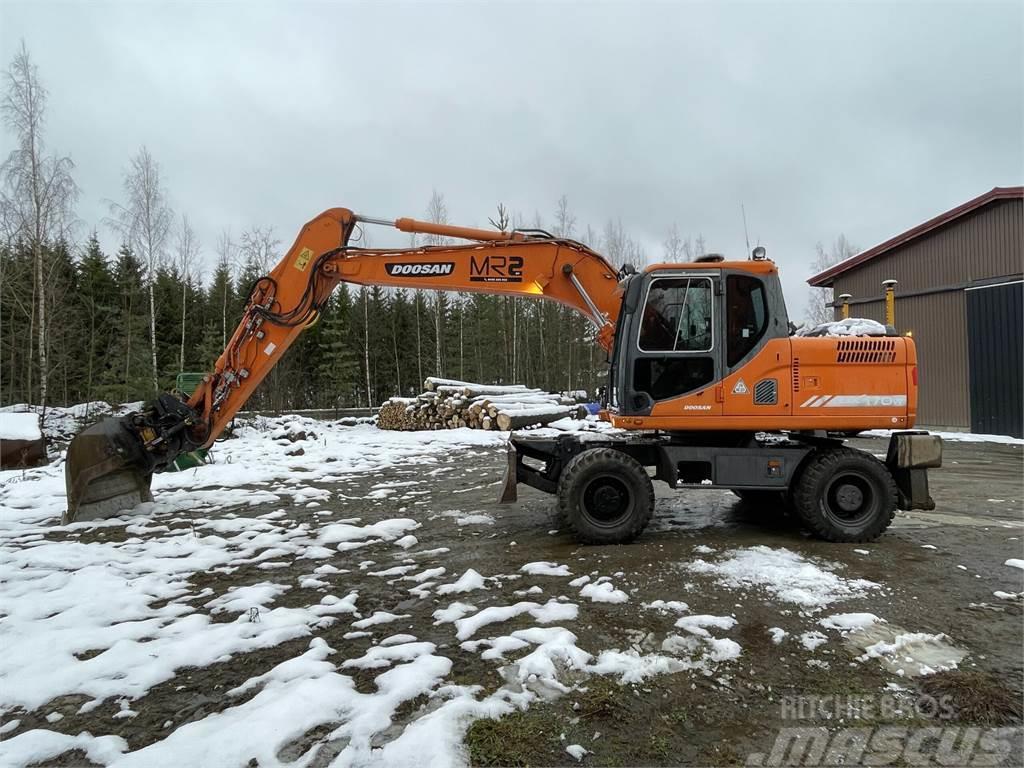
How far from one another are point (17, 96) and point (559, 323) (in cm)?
2434

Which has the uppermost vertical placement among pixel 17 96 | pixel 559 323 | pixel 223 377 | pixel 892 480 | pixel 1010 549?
pixel 17 96

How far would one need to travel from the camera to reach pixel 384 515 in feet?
22.9

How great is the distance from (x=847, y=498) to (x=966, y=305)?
598 inches

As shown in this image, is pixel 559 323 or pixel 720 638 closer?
pixel 720 638

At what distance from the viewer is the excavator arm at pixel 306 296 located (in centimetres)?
676

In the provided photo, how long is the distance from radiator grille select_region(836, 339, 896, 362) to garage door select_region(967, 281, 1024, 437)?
13.8 meters

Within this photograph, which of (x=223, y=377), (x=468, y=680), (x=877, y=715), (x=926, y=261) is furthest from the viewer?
(x=926, y=261)

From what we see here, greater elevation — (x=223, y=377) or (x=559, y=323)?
(x=559, y=323)

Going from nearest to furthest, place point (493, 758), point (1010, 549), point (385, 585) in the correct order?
point (493, 758) < point (385, 585) < point (1010, 549)

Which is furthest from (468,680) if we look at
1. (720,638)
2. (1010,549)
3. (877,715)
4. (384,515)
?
(1010,549)

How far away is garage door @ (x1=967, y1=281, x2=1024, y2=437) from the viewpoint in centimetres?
1512

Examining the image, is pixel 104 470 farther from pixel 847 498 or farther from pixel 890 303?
pixel 890 303

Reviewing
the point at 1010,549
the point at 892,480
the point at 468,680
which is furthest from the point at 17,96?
the point at 1010,549

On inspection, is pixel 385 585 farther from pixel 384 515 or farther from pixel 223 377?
pixel 223 377
